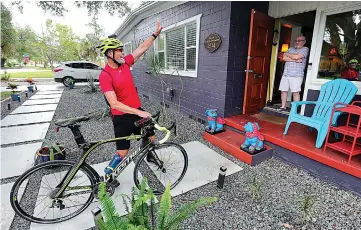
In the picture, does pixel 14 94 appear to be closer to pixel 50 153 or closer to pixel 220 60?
pixel 50 153

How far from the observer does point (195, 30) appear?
468 cm

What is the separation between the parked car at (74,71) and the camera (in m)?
11.8

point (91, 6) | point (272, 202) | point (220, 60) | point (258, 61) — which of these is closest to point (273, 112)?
point (258, 61)

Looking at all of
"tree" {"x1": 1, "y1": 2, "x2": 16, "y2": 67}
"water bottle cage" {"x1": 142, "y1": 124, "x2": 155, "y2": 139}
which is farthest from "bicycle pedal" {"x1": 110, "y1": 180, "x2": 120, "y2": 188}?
"tree" {"x1": 1, "y1": 2, "x2": 16, "y2": 67}

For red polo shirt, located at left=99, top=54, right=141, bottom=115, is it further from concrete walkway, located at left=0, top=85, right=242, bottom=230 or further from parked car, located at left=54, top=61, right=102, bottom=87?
parked car, located at left=54, top=61, right=102, bottom=87

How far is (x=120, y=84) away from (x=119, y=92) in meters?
0.09

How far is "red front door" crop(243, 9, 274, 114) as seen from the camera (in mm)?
3848

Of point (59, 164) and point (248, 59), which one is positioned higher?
point (248, 59)

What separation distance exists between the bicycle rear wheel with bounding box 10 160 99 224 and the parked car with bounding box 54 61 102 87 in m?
10.7

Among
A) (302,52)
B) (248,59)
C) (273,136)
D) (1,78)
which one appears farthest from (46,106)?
(1,78)

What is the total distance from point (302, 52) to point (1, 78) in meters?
17.7

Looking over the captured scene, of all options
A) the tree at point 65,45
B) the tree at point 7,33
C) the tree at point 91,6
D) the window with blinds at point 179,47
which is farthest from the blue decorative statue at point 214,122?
the tree at point 65,45

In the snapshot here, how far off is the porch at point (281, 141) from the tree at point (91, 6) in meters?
5.81

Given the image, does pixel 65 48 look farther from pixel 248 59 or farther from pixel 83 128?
pixel 248 59
